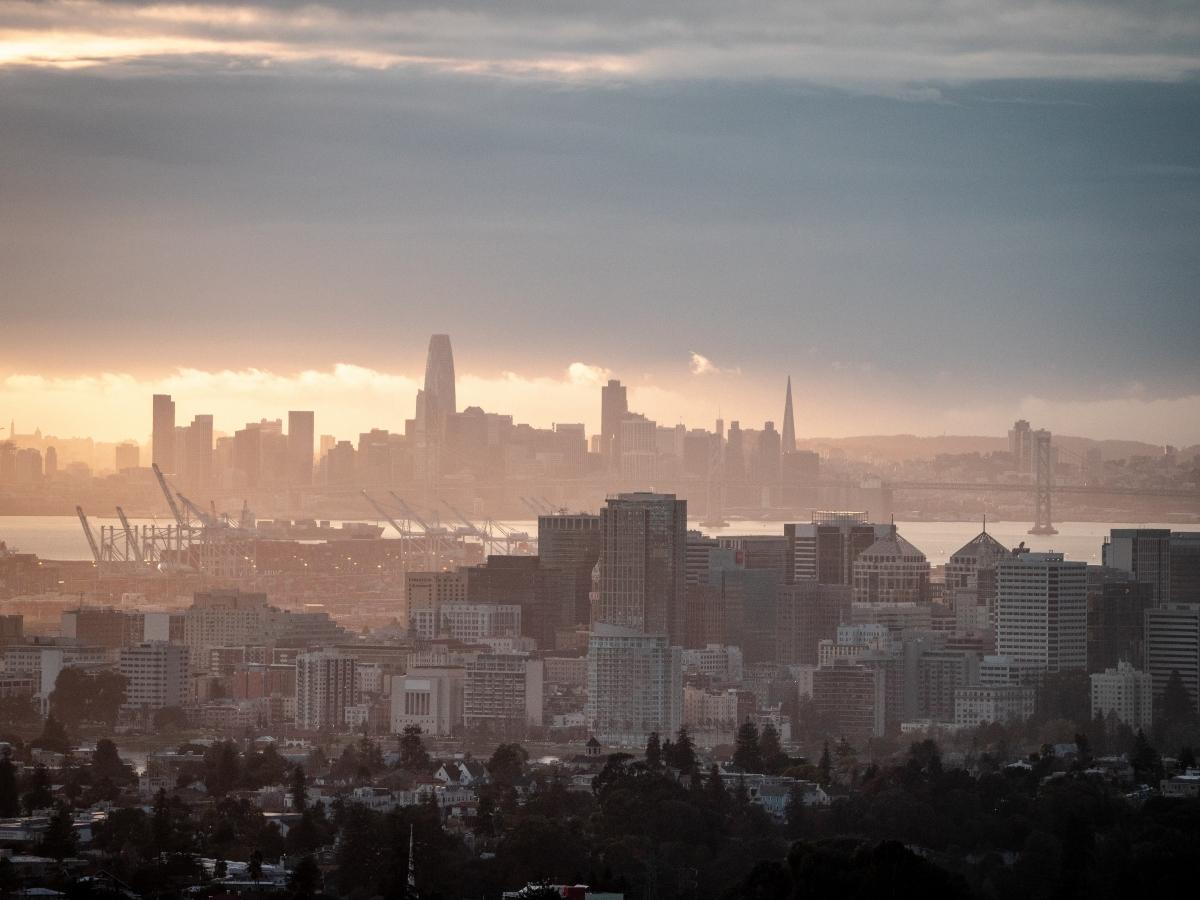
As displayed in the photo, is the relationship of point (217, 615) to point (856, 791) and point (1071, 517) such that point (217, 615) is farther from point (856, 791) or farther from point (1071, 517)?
point (856, 791)

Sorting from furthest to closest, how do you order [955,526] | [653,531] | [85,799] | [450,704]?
[955,526] < [653,531] < [450,704] < [85,799]

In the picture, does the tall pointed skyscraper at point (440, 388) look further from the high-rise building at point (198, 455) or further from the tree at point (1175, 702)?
the tree at point (1175, 702)

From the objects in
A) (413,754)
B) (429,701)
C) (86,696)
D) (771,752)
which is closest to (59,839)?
(413,754)

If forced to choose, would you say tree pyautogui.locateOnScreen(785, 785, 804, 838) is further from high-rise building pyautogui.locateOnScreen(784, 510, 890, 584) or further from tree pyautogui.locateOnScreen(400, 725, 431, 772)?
high-rise building pyautogui.locateOnScreen(784, 510, 890, 584)

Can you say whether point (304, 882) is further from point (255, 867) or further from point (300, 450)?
point (300, 450)

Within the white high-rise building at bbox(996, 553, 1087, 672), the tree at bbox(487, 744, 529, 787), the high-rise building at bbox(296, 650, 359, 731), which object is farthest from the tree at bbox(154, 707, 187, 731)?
the white high-rise building at bbox(996, 553, 1087, 672)

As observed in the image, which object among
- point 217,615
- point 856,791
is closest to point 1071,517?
point 217,615
